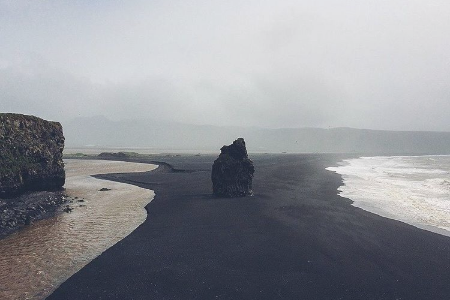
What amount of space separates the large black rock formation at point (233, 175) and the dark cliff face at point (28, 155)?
19.4 m

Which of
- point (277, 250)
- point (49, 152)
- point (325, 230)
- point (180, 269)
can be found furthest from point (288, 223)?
point (49, 152)

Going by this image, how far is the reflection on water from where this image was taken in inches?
537

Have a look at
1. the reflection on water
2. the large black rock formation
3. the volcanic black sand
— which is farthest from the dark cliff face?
the large black rock formation

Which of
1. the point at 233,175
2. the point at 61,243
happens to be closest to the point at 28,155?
the point at 61,243

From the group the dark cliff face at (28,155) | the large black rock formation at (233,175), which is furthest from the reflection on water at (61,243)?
the large black rock formation at (233,175)

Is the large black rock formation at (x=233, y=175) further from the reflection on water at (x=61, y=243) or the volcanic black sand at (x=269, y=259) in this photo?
the reflection on water at (x=61, y=243)

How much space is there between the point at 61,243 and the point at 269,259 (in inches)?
515

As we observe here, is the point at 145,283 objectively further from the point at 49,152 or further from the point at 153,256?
the point at 49,152

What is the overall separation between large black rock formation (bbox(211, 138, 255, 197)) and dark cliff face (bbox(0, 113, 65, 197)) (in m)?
19.4

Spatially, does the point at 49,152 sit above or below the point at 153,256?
above

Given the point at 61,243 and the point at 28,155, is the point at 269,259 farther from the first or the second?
the point at 28,155

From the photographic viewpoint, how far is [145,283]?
13352 mm

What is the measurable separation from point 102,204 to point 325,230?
2205 centimetres

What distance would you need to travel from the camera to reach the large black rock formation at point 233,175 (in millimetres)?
33531
